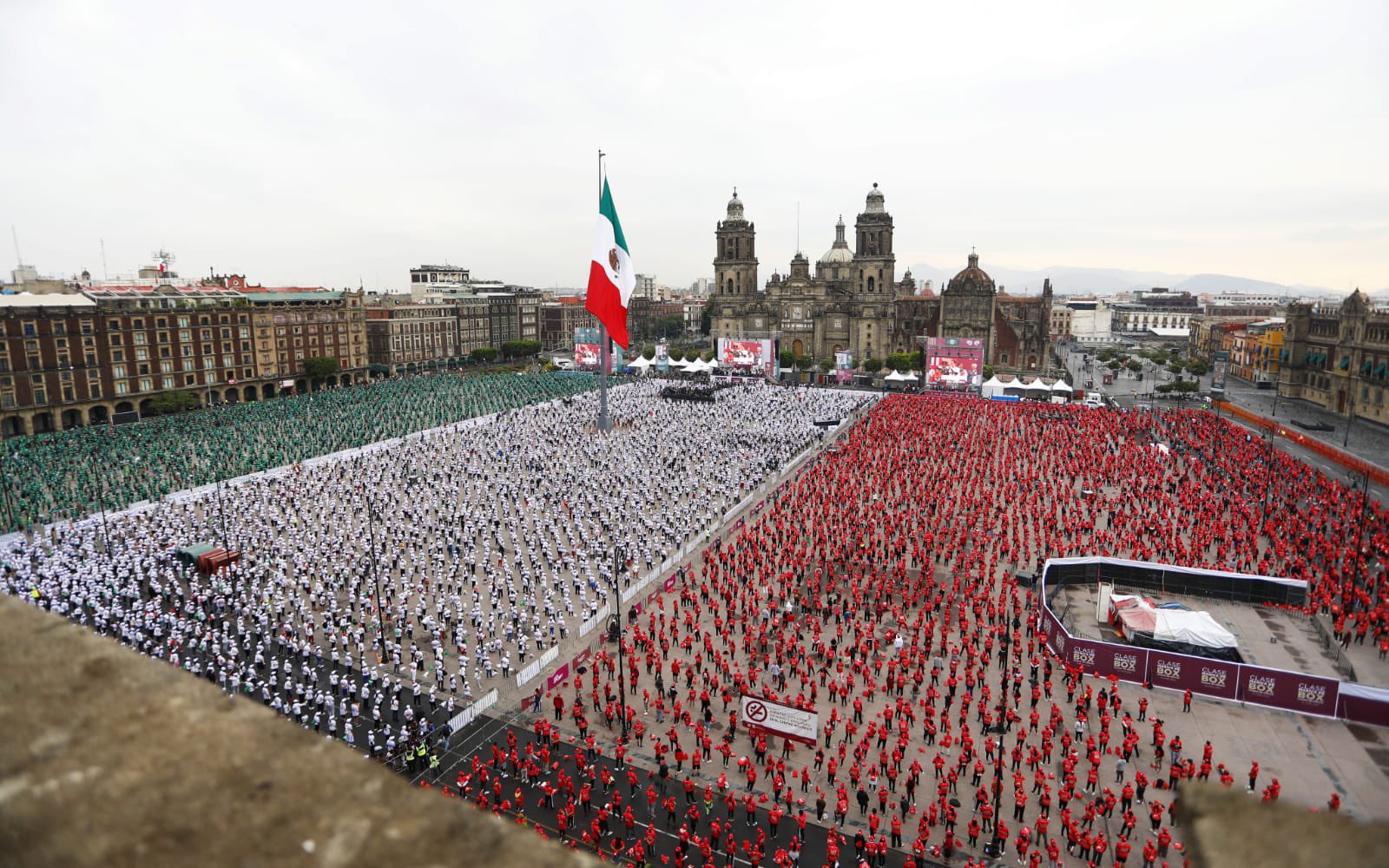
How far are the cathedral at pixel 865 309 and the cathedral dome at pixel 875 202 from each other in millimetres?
121

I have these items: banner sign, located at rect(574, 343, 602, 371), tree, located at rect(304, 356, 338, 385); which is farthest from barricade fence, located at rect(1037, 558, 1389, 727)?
tree, located at rect(304, 356, 338, 385)

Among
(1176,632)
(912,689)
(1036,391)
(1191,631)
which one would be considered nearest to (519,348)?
(1036,391)

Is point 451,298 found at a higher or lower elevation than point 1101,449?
higher

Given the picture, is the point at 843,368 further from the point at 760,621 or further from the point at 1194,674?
the point at 1194,674

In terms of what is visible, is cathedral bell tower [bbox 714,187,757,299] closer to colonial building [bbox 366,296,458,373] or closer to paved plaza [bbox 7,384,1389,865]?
colonial building [bbox 366,296,458,373]

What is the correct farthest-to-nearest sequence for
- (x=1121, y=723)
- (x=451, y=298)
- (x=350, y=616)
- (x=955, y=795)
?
(x=451, y=298), (x=350, y=616), (x=1121, y=723), (x=955, y=795)

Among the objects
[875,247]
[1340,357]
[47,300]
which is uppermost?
[875,247]

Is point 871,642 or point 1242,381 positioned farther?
point 1242,381

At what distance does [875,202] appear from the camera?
105000mm

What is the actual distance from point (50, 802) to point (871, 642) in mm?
22492

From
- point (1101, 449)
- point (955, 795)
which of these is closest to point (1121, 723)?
point (955, 795)

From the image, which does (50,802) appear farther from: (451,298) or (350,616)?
(451,298)

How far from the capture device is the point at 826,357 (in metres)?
104

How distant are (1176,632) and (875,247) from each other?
293 feet
